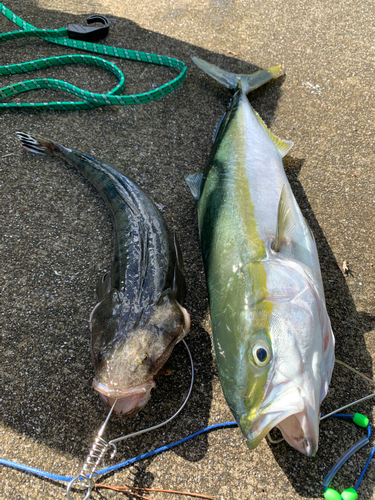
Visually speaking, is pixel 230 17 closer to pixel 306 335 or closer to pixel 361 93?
pixel 361 93

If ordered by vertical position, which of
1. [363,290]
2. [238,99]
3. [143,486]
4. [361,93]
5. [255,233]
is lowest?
[143,486]

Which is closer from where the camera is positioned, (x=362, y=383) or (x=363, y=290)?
(x=362, y=383)

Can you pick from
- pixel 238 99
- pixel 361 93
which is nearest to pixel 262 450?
pixel 238 99

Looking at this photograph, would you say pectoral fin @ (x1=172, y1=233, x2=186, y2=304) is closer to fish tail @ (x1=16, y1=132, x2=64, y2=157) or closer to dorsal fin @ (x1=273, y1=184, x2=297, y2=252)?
dorsal fin @ (x1=273, y1=184, x2=297, y2=252)

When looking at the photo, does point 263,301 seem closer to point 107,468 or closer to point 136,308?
point 136,308

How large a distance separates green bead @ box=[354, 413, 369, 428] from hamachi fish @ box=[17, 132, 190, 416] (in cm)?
106

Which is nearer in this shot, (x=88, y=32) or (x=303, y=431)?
(x=303, y=431)

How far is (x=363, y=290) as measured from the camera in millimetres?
2463

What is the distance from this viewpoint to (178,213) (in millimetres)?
2881

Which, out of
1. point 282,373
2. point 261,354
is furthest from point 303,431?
point 261,354

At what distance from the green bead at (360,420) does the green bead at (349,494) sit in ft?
1.12

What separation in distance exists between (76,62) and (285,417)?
162 inches

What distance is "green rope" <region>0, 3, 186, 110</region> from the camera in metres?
3.46

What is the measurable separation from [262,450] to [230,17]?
5012mm
